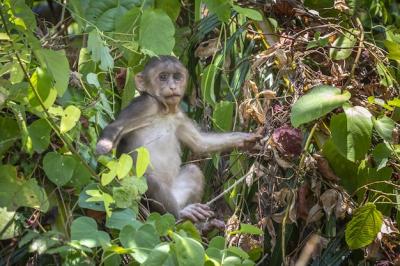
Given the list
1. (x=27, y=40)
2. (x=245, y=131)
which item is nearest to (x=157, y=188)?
(x=245, y=131)

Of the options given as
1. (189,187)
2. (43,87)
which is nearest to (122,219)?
(43,87)

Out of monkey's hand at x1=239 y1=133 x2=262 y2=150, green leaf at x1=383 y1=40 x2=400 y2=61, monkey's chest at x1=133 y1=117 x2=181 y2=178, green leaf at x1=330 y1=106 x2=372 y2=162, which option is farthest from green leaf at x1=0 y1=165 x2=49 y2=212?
green leaf at x1=383 y1=40 x2=400 y2=61

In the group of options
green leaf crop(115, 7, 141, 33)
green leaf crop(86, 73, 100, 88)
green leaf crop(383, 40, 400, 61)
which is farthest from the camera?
green leaf crop(115, 7, 141, 33)

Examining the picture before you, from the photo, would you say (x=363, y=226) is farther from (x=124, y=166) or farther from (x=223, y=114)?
(x=124, y=166)

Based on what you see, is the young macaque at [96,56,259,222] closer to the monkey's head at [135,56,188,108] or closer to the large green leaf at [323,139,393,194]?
the monkey's head at [135,56,188,108]

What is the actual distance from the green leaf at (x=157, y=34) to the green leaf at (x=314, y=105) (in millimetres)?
864

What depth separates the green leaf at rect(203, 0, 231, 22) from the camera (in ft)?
20.1

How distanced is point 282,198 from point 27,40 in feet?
5.64

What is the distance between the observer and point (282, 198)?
19.7 feet

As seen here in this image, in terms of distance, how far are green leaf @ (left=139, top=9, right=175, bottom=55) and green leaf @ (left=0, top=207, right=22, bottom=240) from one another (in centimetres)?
129

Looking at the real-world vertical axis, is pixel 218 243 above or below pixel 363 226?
above

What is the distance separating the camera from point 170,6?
6898mm

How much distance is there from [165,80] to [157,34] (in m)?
0.91

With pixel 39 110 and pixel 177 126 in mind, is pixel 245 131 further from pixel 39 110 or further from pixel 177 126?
pixel 39 110
